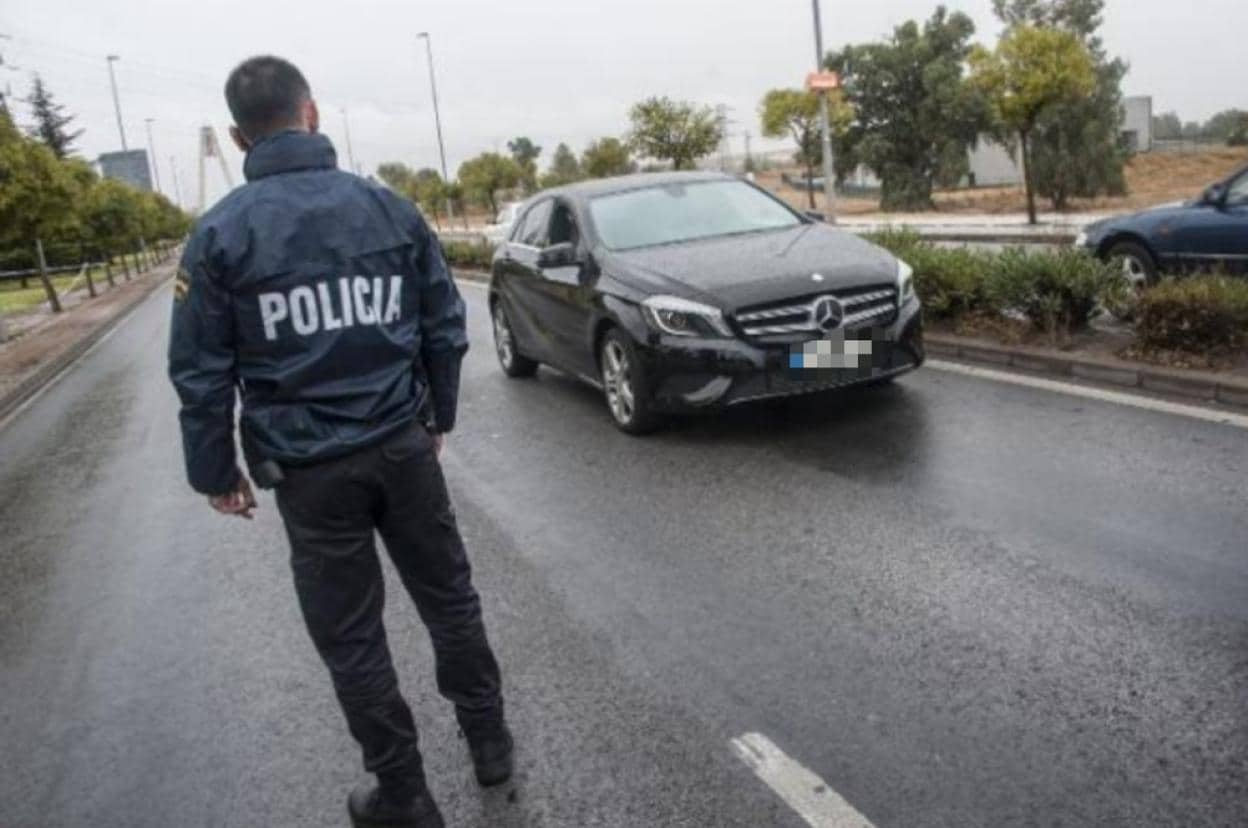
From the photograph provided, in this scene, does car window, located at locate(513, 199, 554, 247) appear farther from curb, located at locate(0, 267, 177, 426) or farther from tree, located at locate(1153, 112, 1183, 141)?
tree, located at locate(1153, 112, 1183, 141)

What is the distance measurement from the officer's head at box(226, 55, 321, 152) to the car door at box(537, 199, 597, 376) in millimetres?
4521

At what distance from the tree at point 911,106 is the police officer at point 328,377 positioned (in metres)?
45.5

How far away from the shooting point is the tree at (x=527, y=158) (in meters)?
72.6

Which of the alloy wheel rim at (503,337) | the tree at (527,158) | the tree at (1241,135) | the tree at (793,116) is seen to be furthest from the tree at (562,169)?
the alloy wheel rim at (503,337)

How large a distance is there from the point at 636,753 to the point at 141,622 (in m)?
2.66

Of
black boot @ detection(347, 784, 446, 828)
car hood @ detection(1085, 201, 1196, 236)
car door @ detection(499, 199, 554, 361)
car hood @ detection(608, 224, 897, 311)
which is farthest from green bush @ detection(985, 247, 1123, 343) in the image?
black boot @ detection(347, 784, 446, 828)

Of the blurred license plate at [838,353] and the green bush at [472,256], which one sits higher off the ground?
the green bush at [472,256]

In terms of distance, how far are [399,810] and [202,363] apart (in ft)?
4.21

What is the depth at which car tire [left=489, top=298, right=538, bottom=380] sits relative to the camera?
32.0ft

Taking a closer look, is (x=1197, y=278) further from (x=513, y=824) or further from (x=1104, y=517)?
(x=513, y=824)

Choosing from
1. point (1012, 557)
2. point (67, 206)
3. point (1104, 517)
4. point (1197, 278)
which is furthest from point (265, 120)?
point (67, 206)

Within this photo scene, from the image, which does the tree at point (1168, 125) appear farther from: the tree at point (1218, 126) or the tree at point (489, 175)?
the tree at point (489, 175)

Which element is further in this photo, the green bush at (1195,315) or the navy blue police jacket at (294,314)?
the green bush at (1195,315)

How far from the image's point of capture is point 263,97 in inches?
110
